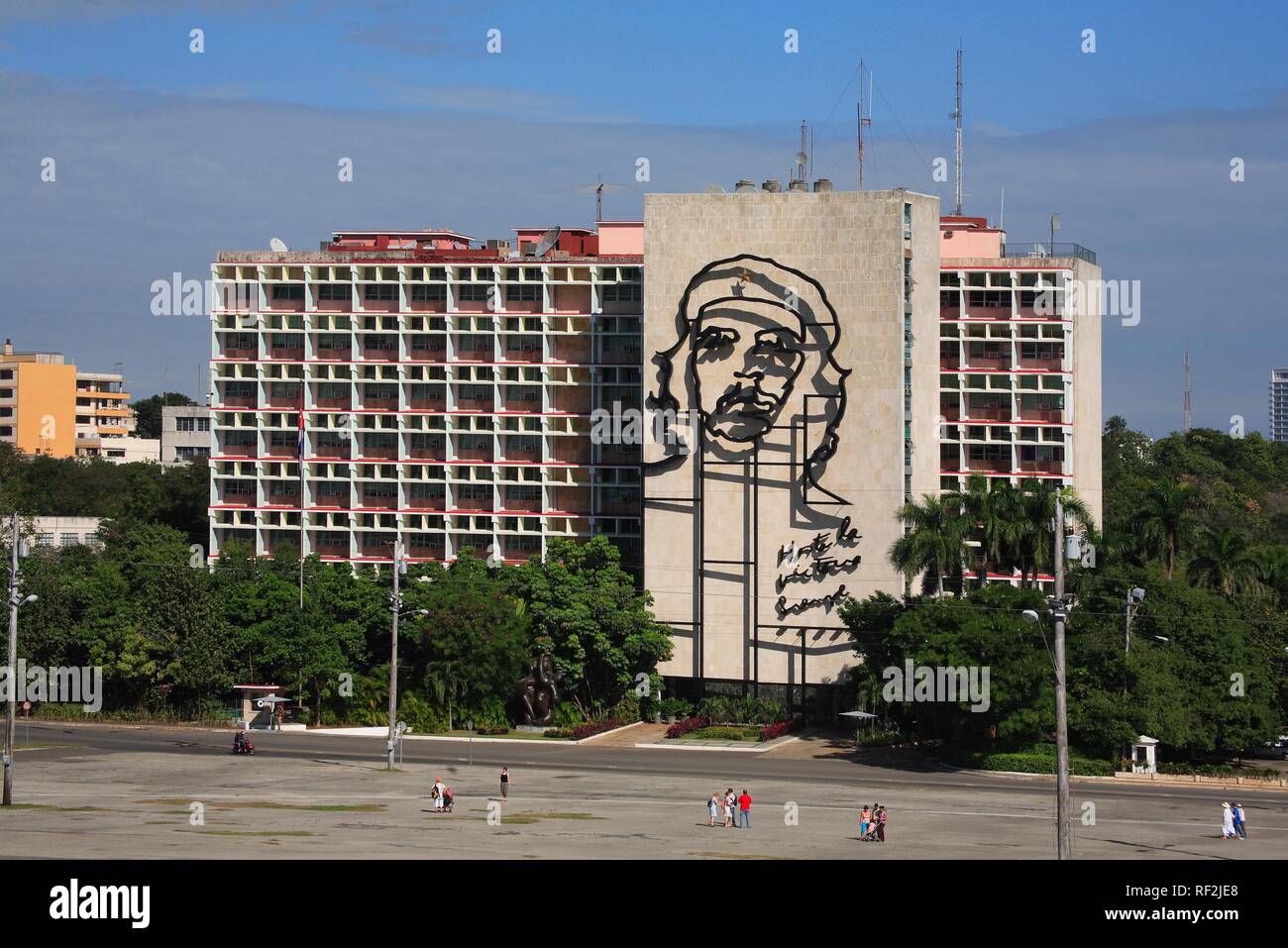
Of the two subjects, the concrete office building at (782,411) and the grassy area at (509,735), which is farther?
the concrete office building at (782,411)

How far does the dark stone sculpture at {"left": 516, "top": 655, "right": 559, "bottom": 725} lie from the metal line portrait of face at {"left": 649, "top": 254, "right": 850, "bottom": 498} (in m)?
17.6

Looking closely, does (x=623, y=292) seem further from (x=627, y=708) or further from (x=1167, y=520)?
(x=1167, y=520)

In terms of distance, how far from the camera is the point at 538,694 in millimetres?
95562

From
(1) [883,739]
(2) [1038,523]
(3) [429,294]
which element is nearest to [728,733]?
(1) [883,739]

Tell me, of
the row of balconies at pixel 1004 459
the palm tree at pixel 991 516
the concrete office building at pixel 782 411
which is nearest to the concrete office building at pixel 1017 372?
the row of balconies at pixel 1004 459

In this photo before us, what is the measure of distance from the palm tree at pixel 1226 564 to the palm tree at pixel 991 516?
36.4ft

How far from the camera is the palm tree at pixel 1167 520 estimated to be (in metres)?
90.0

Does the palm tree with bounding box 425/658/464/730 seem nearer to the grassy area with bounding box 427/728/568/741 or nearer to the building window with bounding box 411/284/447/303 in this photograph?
the grassy area with bounding box 427/728/568/741

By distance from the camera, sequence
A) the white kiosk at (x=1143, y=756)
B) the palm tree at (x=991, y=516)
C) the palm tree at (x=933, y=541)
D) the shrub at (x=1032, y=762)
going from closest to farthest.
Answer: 1. the shrub at (x=1032, y=762)
2. the white kiosk at (x=1143, y=756)
3. the palm tree at (x=991, y=516)
4. the palm tree at (x=933, y=541)

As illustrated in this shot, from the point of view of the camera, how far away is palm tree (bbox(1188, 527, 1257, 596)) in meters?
88.3

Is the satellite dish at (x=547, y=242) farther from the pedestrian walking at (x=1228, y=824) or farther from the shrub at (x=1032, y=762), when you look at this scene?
the pedestrian walking at (x=1228, y=824)

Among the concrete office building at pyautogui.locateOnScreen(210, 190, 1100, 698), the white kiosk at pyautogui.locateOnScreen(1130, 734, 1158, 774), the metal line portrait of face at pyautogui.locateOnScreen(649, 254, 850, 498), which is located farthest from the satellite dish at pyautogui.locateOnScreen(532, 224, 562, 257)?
the white kiosk at pyautogui.locateOnScreen(1130, 734, 1158, 774)
